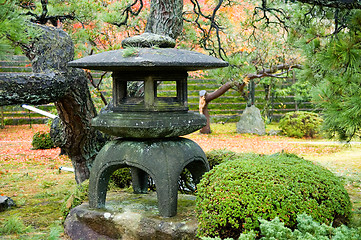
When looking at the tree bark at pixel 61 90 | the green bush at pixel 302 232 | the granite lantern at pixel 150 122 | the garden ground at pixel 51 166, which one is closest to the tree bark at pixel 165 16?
the tree bark at pixel 61 90

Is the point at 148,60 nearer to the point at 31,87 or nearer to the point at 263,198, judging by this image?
the point at 31,87

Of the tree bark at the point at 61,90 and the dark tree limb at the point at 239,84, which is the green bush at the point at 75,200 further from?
the dark tree limb at the point at 239,84

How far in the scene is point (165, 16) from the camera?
691 cm

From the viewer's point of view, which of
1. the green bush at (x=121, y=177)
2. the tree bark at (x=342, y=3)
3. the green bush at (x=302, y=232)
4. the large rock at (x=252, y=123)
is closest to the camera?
the green bush at (x=302, y=232)

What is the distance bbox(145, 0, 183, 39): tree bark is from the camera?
271 inches

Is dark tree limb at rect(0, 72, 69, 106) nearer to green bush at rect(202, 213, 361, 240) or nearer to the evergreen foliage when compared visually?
green bush at rect(202, 213, 361, 240)

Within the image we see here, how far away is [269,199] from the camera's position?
12.1 feet

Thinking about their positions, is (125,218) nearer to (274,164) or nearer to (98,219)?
(98,219)

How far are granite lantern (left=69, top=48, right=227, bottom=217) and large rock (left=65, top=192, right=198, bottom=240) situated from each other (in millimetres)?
174

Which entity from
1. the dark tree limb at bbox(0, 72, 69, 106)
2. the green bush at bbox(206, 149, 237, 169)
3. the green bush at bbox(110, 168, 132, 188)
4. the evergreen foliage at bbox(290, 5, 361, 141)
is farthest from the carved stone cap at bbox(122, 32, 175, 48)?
the green bush at bbox(110, 168, 132, 188)

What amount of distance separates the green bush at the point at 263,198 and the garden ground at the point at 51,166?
0.51m

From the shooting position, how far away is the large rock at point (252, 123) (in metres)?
16.3

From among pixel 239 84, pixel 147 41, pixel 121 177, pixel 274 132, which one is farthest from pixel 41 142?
pixel 274 132

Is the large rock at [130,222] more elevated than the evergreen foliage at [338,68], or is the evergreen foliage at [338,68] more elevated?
the evergreen foliage at [338,68]
